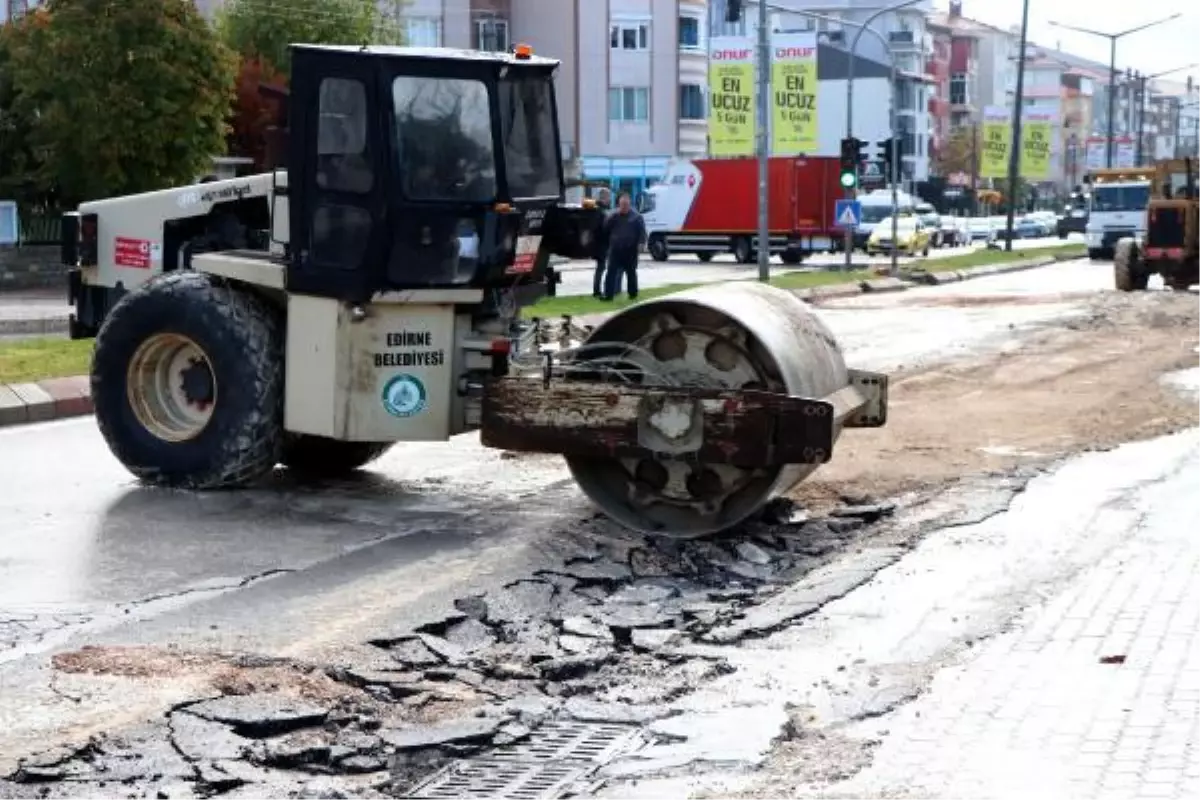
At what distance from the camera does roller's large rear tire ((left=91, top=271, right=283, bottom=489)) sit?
38.6 feet

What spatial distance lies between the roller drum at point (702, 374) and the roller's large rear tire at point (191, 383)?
1967mm

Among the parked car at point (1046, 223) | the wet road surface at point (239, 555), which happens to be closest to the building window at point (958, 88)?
the parked car at point (1046, 223)

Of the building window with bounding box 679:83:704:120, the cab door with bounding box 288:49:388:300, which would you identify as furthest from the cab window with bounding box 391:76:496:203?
the building window with bounding box 679:83:704:120

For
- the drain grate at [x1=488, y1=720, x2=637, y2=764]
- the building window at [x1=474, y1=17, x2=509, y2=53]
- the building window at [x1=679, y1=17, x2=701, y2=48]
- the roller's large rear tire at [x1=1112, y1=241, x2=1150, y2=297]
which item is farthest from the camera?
the building window at [x1=679, y1=17, x2=701, y2=48]

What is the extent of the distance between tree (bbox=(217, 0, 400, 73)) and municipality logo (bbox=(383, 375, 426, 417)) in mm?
44232

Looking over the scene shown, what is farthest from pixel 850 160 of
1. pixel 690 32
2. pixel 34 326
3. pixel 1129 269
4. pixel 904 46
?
pixel 904 46

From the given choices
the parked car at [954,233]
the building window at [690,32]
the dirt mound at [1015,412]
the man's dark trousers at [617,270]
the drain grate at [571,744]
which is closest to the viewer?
the drain grate at [571,744]

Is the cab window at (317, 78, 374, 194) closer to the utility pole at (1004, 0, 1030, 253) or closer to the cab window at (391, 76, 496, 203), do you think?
the cab window at (391, 76, 496, 203)

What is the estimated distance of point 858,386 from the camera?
1173cm

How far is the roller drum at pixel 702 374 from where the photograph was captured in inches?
420

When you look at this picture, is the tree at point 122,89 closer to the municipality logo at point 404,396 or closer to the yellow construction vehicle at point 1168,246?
the yellow construction vehicle at point 1168,246

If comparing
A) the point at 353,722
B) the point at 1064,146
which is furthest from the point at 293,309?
the point at 1064,146

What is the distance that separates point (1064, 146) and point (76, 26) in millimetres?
128664

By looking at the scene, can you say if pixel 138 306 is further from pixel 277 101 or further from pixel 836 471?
pixel 836 471
